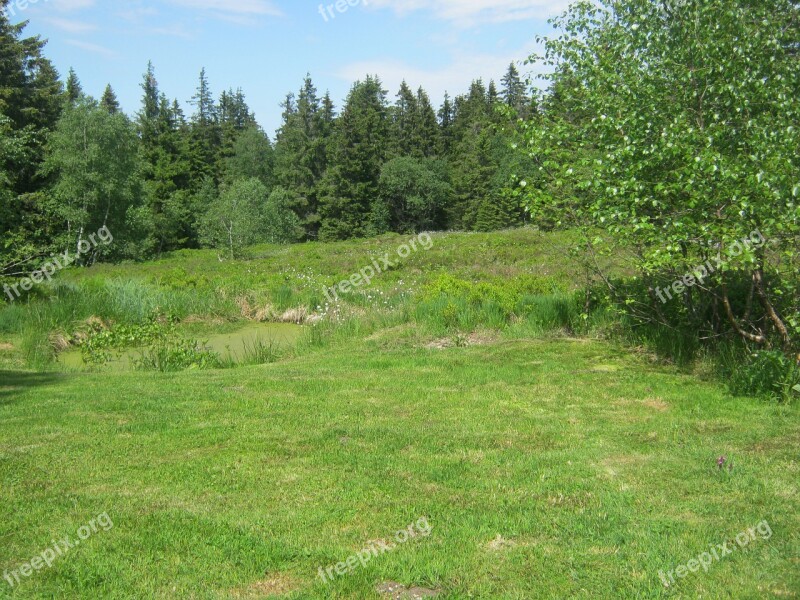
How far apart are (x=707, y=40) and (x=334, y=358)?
23.2 ft

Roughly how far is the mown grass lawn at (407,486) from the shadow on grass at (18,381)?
32cm

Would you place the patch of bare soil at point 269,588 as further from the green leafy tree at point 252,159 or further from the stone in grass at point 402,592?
the green leafy tree at point 252,159

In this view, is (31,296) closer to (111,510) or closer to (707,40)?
(111,510)

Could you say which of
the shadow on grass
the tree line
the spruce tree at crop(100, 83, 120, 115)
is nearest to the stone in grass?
the shadow on grass

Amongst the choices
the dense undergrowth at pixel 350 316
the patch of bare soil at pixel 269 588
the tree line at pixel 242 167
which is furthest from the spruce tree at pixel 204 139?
the patch of bare soil at pixel 269 588

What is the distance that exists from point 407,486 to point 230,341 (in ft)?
36.6

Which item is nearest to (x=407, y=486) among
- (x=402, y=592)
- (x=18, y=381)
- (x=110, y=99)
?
(x=402, y=592)

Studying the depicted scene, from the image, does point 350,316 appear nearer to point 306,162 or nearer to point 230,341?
point 230,341

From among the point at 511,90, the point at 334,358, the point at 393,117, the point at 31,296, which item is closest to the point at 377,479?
the point at 334,358

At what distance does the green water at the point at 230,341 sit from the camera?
1349 centimetres

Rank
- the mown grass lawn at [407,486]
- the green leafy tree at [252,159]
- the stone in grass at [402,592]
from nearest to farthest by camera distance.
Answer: the stone in grass at [402,592]
the mown grass lawn at [407,486]
the green leafy tree at [252,159]

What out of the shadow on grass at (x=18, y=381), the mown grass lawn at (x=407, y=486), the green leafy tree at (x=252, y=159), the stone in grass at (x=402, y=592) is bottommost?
the stone in grass at (x=402, y=592)

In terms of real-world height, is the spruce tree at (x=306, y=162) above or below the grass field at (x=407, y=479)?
above

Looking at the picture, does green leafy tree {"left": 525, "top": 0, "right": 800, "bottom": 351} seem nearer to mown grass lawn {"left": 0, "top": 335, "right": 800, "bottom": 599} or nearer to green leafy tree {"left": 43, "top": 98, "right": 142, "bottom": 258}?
mown grass lawn {"left": 0, "top": 335, "right": 800, "bottom": 599}
